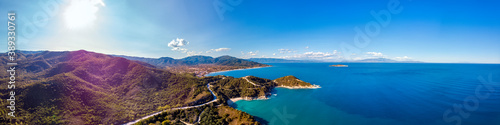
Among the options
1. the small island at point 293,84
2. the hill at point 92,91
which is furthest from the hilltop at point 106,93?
the small island at point 293,84

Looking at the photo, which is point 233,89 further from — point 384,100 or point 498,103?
point 498,103

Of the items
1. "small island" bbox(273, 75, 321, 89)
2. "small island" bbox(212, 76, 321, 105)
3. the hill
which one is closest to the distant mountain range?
the hill

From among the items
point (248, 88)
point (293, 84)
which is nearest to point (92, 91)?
point (248, 88)

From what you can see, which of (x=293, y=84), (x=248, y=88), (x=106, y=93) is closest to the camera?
(x=106, y=93)

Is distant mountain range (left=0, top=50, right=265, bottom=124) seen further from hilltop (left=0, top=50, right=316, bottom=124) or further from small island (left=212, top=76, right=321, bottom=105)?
small island (left=212, top=76, right=321, bottom=105)

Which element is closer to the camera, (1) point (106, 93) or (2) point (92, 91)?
(2) point (92, 91)

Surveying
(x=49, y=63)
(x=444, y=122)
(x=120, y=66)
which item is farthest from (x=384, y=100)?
(x=49, y=63)

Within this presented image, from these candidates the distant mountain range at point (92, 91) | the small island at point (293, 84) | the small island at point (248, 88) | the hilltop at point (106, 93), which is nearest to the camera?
the distant mountain range at point (92, 91)

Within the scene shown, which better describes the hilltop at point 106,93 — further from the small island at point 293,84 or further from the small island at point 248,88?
the small island at point 293,84

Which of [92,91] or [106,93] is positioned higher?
[92,91]

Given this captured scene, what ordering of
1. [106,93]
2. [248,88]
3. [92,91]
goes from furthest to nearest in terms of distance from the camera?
[248,88]
[106,93]
[92,91]

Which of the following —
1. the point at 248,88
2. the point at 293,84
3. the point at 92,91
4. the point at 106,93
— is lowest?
the point at 248,88

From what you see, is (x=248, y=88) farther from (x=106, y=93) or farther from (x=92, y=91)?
(x=92, y=91)
